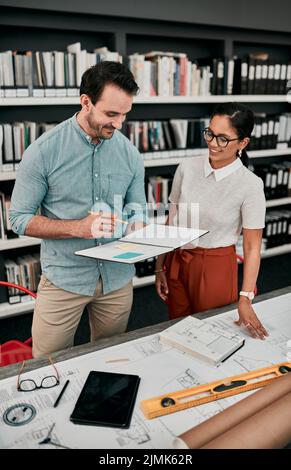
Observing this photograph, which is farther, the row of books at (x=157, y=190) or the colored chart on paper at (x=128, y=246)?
the row of books at (x=157, y=190)

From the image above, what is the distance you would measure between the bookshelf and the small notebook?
1852mm

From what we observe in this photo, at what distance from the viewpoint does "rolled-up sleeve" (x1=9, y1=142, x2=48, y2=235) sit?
139 cm

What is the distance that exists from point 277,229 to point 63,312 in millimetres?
3096

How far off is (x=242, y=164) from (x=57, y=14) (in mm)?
1914

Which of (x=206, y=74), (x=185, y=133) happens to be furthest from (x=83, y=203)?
(x=206, y=74)

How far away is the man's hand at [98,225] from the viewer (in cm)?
130

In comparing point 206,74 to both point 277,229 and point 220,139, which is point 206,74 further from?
point 220,139

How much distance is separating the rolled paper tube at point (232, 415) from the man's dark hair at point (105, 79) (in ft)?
3.34

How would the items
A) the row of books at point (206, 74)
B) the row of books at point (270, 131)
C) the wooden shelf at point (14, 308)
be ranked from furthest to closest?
the row of books at point (270, 131) → the row of books at point (206, 74) → the wooden shelf at point (14, 308)

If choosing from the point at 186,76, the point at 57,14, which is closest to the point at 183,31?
the point at 186,76

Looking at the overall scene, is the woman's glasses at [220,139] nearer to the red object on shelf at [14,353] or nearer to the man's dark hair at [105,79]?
the man's dark hair at [105,79]

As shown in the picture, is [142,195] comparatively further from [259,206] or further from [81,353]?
[81,353]

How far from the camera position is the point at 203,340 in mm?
1292

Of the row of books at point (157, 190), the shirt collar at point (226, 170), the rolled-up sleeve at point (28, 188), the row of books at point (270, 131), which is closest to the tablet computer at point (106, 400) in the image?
the rolled-up sleeve at point (28, 188)
